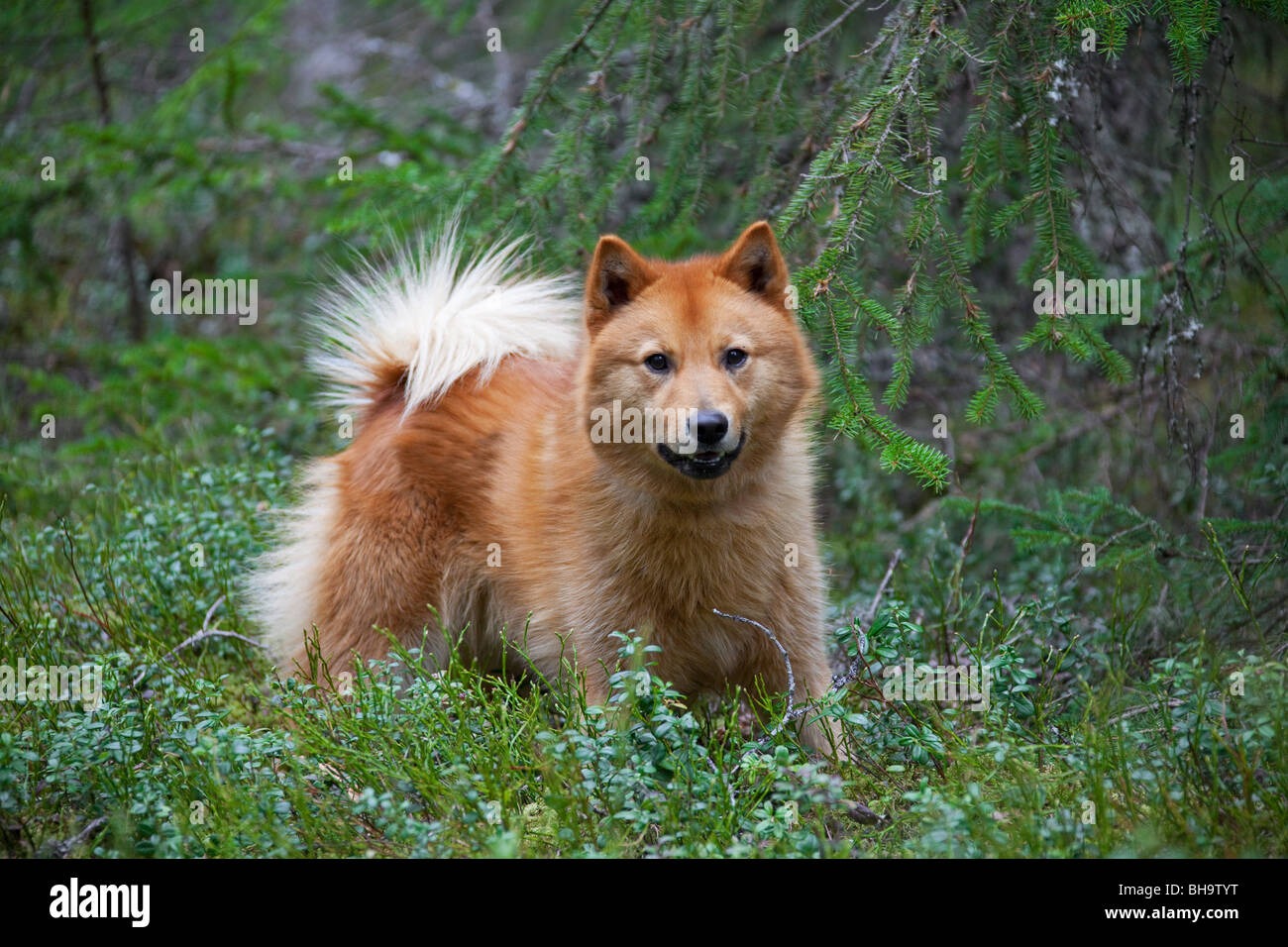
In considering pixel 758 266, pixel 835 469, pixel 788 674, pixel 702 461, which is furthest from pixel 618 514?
pixel 835 469

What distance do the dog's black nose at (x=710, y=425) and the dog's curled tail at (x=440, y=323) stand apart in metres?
1.20

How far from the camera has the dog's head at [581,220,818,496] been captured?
355 centimetres

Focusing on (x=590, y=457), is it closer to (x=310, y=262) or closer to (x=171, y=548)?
(x=171, y=548)

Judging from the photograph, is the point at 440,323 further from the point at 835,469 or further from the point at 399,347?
the point at 835,469

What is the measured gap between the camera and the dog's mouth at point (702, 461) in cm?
350

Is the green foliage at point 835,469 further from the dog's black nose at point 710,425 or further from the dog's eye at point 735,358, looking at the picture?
the dog's black nose at point 710,425

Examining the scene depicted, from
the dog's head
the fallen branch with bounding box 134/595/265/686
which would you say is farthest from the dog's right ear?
the fallen branch with bounding box 134/595/265/686

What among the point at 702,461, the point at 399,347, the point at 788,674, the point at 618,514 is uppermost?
the point at 399,347

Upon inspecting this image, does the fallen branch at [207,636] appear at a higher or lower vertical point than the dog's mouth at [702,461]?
lower

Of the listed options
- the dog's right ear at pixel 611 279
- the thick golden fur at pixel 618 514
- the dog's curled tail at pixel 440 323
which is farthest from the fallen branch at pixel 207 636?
the dog's right ear at pixel 611 279

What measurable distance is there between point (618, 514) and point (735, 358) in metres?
0.67

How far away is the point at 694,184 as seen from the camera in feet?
15.7

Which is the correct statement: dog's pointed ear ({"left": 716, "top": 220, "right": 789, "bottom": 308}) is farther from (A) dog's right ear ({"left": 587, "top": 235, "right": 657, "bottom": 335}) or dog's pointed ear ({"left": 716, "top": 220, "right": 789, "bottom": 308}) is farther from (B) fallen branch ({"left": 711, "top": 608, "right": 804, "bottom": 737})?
(B) fallen branch ({"left": 711, "top": 608, "right": 804, "bottom": 737})

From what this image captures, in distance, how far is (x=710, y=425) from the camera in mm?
3391
